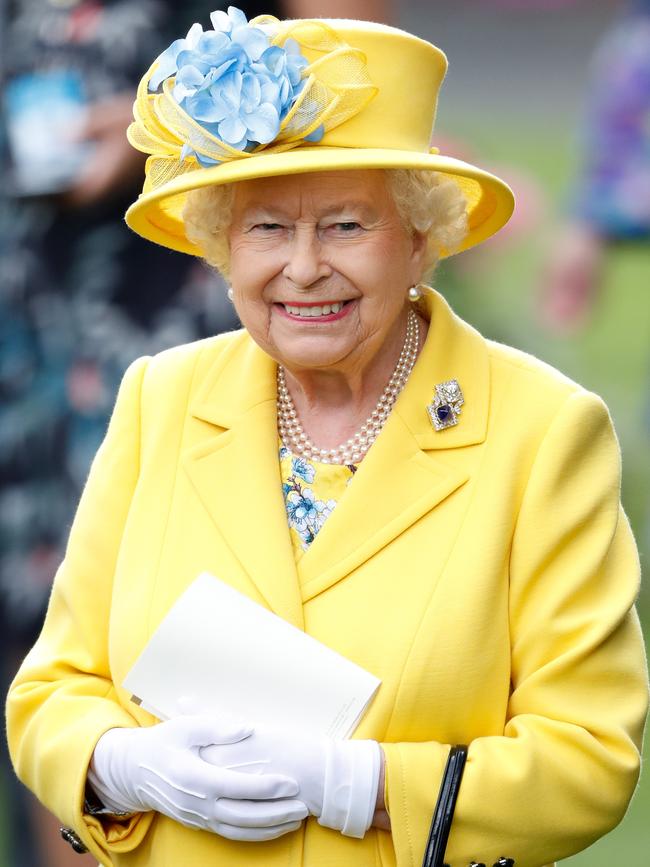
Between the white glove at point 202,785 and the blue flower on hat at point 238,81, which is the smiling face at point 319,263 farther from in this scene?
the white glove at point 202,785

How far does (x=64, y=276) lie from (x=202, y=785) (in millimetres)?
2853

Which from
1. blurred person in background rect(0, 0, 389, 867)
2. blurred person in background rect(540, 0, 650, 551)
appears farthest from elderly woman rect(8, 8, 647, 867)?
blurred person in background rect(540, 0, 650, 551)

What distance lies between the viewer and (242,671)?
8.39ft

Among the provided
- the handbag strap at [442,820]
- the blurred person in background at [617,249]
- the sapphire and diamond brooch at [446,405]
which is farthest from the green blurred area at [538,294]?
the handbag strap at [442,820]

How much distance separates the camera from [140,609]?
104 inches

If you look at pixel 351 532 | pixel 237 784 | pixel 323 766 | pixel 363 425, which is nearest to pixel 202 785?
pixel 237 784

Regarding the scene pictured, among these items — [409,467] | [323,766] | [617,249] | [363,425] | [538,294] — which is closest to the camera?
[323,766]

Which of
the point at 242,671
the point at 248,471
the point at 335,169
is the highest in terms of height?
the point at 335,169

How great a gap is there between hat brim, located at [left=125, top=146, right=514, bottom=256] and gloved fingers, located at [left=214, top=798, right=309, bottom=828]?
1.01 metres

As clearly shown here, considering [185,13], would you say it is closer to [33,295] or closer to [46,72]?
[46,72]

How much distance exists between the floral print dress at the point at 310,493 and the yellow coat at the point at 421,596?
0.15 ft

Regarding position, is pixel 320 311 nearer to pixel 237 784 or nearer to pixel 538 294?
pixel 237 784

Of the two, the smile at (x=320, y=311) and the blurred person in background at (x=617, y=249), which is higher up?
the smile at (x=320, y=311)

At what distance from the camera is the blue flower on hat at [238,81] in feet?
8.13
